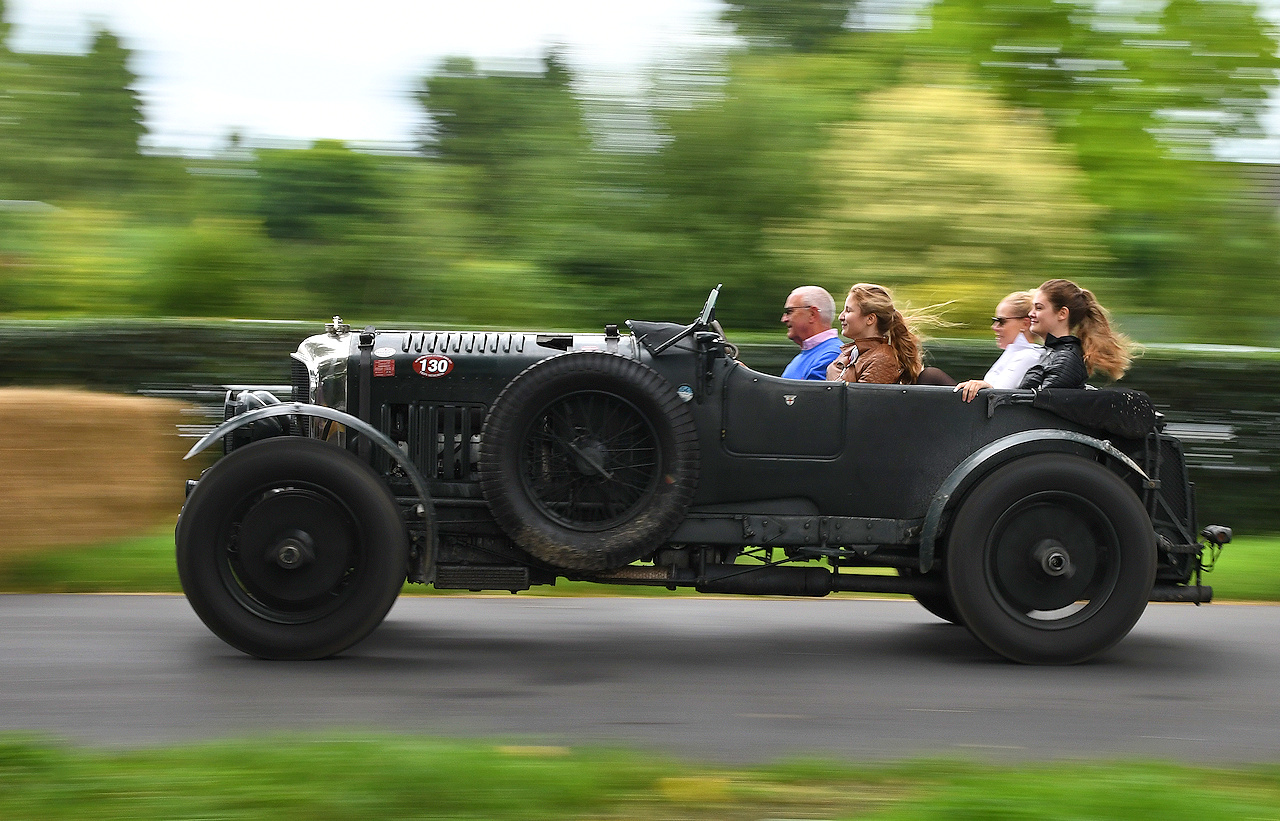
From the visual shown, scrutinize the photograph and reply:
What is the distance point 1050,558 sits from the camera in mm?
5520

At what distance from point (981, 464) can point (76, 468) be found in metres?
5.44

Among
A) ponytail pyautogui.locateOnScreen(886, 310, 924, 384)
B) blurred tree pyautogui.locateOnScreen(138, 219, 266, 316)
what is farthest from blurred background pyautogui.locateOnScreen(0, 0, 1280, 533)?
ponytail pyautogui.locateOnScreen(886, 310, 924, 384)

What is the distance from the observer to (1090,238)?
13.7 meters

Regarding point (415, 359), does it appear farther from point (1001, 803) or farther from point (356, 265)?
point (356, 265)

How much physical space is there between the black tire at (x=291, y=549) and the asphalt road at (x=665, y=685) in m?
0.18

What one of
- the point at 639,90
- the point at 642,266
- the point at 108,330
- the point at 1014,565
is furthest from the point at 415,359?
the point at 639,90

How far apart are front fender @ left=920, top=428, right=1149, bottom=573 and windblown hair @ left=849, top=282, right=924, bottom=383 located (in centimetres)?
57

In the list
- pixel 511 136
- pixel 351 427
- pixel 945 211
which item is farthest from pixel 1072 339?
pixel 511 136

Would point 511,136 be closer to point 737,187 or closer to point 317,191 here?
point 317,191

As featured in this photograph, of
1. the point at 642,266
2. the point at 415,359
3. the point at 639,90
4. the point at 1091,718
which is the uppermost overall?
the point at 639,90

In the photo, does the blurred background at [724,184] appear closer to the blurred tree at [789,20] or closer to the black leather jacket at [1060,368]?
the blurred tree at [789,20]

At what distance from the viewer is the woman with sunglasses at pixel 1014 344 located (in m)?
6.00

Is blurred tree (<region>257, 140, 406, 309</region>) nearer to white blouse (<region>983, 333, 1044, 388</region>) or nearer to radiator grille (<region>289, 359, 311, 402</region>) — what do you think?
radiator grille (<region>289, 359, 311, 402</region>)

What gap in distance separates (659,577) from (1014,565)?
160 cm
